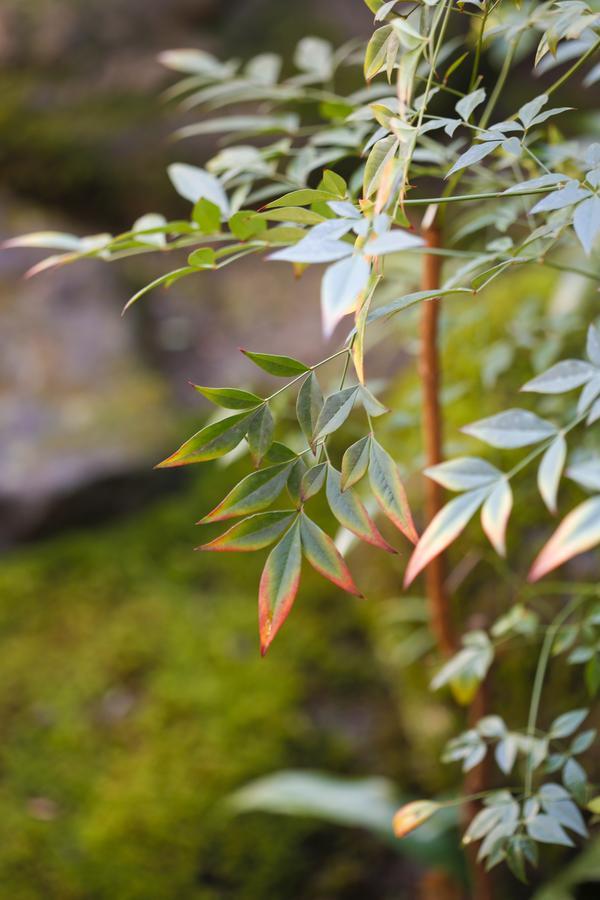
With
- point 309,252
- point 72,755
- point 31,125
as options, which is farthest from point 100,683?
point 31,125

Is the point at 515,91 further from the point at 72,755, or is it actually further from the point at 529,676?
the point at 72,755

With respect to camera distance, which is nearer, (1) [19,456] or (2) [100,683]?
(2) [100,683]

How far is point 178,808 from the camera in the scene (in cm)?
121

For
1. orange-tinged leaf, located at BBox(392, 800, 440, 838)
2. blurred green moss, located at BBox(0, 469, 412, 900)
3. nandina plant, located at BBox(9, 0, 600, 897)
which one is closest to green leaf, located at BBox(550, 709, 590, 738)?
nandina plant, located at BBox(9, 0, 600, 897)

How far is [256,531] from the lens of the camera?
0.51 metres

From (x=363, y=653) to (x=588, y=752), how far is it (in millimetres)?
522

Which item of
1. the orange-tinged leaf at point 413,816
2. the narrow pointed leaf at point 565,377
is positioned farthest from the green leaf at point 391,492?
the orange-tinged leaf at point 413,816

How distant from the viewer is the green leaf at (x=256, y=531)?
19.8 inches

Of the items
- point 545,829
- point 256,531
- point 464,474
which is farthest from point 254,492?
point 545,829

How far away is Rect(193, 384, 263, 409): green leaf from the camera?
0.50 meters

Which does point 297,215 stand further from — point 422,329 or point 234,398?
point 422,329

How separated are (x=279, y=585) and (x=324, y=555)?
0.12 feet

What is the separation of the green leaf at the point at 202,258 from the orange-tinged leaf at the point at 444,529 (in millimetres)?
262

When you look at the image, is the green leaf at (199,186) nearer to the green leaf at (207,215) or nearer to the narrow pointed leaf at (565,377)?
the green leaf at (207,215)
